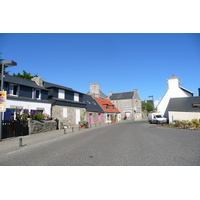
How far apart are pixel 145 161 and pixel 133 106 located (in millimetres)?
46186

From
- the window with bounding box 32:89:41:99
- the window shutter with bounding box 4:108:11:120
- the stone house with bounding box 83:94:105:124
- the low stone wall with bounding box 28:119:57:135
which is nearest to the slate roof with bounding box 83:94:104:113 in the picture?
the stone house with bounding box 83:94:105:124

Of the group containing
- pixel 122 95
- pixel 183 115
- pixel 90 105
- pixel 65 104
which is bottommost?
pixel 183 115

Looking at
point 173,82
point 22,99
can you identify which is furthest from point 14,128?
point 173,82

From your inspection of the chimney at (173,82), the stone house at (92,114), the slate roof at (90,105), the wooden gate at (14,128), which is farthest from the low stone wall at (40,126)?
the chimney at (173,82)

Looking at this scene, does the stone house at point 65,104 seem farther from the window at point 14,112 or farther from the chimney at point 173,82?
the chimney at point 173,82

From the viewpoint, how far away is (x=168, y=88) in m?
32.2

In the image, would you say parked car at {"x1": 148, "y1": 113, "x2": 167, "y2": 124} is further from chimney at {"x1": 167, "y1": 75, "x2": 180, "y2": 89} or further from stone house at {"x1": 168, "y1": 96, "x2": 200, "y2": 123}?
chimney at {"x1": 167, "y1": 75, "x2": 180, "y2": 89}

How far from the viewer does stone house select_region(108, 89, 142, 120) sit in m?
50.7

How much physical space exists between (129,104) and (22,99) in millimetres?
38857

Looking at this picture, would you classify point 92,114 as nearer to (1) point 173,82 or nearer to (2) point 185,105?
(2) point 185,105

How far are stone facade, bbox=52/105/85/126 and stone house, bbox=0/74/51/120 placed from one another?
1.29 meters

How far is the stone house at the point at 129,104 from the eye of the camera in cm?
5072

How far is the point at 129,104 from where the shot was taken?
5128 cm

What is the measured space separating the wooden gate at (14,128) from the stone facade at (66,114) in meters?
7.33
